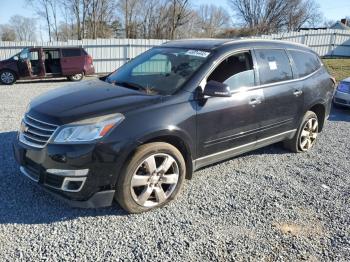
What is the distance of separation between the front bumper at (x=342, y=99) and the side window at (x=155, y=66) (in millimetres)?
6276

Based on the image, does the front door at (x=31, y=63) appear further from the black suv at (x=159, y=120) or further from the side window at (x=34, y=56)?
the black suv at (x=159, y=120)

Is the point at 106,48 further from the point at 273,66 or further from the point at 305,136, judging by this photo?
the point at 273,66

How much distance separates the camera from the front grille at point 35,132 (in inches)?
120

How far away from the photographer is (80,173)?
296cm

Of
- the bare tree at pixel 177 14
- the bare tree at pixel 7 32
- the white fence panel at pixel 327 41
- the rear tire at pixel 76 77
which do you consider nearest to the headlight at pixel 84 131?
the rear tire at pixel 76 77

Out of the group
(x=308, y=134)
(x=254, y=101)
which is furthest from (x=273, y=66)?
(x=308, y=134)

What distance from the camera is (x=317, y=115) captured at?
5.64 m

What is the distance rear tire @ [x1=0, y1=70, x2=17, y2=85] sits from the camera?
13.0 m

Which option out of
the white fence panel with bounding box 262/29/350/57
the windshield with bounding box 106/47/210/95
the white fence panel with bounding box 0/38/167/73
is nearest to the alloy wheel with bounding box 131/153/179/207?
the windshield with bounding box 106/47/210/95

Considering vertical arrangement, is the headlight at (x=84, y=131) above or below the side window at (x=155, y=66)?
below

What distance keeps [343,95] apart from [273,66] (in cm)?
515

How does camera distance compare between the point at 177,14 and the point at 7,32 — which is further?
Result: the point at 7,32

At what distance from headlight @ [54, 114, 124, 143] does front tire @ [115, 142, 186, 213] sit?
396 millimetres

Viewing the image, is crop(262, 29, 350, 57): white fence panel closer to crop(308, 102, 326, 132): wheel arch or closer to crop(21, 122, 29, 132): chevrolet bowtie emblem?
crop(308, 102, 326, 132): wheel arch
